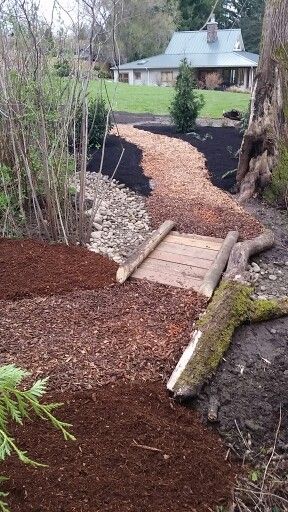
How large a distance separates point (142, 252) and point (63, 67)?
1.80m

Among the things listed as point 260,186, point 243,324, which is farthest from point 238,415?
point 260,186

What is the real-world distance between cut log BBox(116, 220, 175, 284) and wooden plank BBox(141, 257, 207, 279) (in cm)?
8

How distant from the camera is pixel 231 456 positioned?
7.13 ft

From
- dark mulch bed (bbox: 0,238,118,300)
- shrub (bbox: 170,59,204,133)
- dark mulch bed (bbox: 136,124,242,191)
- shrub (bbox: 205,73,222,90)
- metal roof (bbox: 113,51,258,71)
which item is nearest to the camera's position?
dark mulch bed (bbox: 0,238,118,300)

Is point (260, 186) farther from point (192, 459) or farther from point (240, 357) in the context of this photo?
point (192, 459)

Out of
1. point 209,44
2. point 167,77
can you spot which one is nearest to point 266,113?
point 167,77

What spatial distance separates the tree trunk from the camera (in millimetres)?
5750

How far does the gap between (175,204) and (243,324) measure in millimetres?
2730

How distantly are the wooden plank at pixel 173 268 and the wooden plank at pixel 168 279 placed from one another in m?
0.06

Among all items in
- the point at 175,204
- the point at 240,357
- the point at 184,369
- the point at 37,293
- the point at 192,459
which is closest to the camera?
the point at 192,459

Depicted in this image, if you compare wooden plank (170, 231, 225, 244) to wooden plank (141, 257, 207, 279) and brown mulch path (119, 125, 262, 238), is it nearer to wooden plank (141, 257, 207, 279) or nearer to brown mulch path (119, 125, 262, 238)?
brown mulch path (119, 125, 262, 238)

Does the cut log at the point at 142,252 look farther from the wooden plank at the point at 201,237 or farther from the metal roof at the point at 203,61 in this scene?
the metal roof at the point at 203,61

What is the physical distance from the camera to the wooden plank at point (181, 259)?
4125 millimetres

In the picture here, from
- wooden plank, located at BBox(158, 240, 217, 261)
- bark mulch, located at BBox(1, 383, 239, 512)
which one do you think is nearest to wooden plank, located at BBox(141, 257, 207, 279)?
wooden plank, located at BBox(158, 240, 217, 261)
